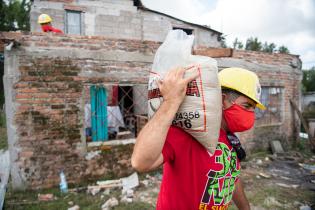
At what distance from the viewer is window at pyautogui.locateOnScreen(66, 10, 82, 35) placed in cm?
1014

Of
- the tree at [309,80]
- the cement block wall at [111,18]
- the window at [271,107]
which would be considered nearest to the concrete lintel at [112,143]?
the window at [271,107]

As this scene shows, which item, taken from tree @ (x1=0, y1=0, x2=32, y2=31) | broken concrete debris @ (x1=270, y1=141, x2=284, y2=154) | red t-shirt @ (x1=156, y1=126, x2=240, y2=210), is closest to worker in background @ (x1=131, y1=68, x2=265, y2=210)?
red t-shirt @ (x1=156, y1=126, x2=240, y2=210)

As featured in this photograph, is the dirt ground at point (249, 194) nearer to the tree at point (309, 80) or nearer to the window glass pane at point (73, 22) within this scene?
the window glass pane at point (73, 22)

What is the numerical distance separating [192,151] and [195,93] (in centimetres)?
30

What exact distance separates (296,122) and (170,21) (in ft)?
24.4

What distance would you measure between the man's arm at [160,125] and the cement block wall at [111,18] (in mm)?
10256

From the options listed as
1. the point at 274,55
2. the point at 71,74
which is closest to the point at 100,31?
the point at 71,74

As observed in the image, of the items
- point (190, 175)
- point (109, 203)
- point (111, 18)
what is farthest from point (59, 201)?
point (111, 18)

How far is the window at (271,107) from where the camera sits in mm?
7109

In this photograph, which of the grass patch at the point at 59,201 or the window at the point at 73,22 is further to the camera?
the window at the point at 73,22

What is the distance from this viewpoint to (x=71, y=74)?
4.32m

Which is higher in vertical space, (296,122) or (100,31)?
(100,31)

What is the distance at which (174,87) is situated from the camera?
36.2 inches

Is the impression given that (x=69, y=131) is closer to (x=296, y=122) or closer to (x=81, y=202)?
(x=81, y=202)
